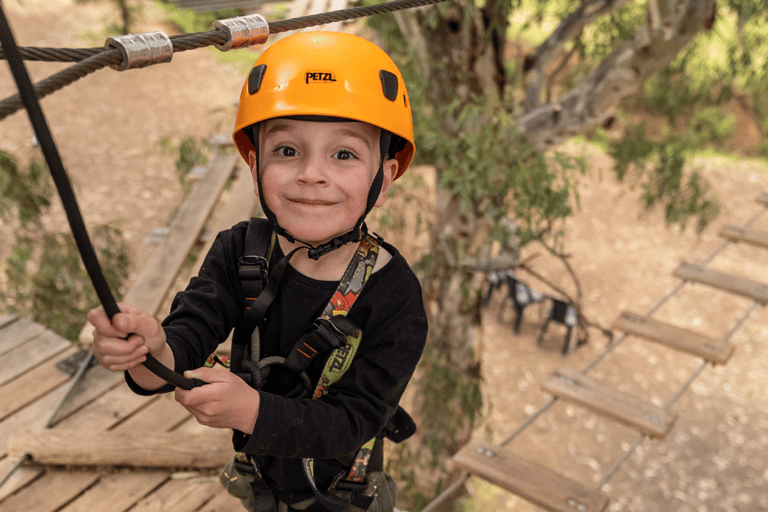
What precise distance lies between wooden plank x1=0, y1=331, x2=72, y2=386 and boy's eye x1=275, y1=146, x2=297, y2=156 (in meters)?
3.06

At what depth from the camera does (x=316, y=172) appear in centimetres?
134

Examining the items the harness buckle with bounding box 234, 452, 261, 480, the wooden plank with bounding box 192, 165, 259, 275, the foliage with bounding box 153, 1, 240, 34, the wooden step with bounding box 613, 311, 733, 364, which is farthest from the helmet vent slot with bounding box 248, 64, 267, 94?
the foliage with bounding box 153, 1, 240, 34

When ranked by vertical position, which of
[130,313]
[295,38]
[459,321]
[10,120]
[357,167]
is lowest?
[459,321]

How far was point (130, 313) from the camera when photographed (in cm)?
113

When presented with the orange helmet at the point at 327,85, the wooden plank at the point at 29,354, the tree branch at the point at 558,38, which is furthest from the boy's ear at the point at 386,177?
the tree branch at the point at 558,38

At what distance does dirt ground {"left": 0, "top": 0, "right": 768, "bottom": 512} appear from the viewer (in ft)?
34.8

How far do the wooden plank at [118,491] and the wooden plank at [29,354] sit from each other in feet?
3.85

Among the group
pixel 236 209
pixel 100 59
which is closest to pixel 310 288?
pixel 100 59

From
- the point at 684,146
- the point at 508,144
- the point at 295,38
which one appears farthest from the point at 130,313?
the point at 684,146

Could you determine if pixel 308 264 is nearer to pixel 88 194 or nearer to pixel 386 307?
pixel 386 307

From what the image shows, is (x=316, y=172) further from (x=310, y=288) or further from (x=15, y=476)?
(x=15, y=476)

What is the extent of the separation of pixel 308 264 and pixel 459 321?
504cm

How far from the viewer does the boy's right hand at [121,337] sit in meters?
1.09

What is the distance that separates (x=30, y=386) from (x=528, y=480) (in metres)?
2.98
